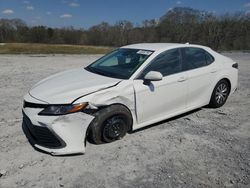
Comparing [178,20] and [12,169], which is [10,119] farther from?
[178,20]

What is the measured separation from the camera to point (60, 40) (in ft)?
147

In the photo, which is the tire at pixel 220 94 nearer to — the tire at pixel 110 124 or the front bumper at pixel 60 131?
the tire at pixel 110 124

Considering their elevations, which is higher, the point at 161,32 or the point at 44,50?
the point at 161,32

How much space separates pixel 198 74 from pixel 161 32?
33795 millimetres

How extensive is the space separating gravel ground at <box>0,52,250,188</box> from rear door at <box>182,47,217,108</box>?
1.47 ft

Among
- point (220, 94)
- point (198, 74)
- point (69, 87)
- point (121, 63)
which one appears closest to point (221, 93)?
point (220, 94)

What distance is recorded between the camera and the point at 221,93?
209 inches

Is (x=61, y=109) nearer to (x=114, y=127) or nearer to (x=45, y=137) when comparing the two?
(x=45, y=137)

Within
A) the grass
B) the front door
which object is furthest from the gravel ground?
the grass

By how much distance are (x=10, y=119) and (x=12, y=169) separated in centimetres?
186

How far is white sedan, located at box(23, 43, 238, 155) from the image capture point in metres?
3.30

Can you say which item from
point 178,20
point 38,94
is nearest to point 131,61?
point 38,94

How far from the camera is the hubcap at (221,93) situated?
17.1 feet

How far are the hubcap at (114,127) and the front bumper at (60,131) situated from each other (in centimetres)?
34
